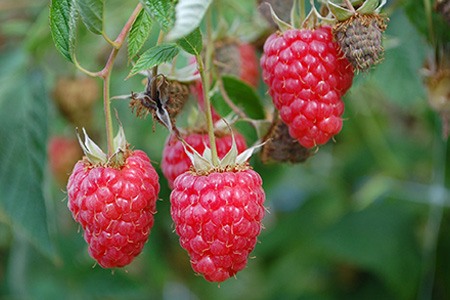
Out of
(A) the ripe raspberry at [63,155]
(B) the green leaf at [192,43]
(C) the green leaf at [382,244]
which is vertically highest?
(B) the green leaf at [192,43]

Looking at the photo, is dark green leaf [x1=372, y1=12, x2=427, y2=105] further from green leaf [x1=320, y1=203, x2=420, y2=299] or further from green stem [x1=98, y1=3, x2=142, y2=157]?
green stem [x1=98, y1=3, x2=142, y2=157]

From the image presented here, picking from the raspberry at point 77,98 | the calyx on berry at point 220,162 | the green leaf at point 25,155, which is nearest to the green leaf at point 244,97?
the calyx on berry at point 220,162

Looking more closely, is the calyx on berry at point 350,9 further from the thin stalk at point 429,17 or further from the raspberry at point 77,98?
the raspberry at point 77,98

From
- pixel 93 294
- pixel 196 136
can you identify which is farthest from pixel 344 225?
pixel 196 136

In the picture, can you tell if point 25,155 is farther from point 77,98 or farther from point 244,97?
point 244,97

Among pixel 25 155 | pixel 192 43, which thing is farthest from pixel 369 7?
pixel 25 155

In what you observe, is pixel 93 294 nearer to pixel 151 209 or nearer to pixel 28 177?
pixel 28 177
